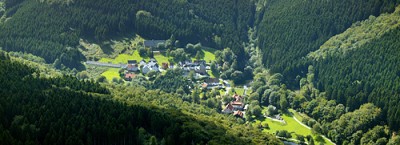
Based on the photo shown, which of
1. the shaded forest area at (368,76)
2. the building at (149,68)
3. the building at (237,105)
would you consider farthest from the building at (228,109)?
the building at (149,68)

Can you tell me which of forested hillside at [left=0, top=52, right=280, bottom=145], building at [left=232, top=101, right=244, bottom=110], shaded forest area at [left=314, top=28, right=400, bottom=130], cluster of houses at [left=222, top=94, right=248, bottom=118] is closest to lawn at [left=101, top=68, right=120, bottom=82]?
cluster of houses at [left=222, top=94, right=248, bottom=118]

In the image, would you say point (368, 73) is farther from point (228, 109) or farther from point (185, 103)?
point (185, 103)

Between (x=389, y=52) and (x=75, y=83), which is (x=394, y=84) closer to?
(x=389, y=52)

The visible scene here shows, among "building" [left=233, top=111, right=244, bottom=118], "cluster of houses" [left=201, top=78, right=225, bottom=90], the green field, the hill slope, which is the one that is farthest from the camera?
"cluster of houses" [left=201, top=78, right=225, bottom=90]

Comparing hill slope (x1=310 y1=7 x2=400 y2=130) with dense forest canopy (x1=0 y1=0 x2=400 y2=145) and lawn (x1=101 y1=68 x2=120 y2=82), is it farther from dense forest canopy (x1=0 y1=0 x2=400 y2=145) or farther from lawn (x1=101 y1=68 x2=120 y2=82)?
lawn (x1=101 y1=68 x2=120 y2=82)

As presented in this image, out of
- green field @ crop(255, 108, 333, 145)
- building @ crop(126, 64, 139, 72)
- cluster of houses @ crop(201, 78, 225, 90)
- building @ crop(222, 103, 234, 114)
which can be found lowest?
green field @ crop(255, 108, 333, 145)

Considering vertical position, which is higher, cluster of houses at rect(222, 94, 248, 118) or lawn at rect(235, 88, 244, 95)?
lawn at rect(235, 88, 244, 95)
